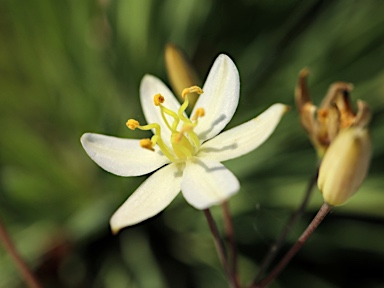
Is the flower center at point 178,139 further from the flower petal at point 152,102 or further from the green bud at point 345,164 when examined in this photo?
the green bud at point 345,164

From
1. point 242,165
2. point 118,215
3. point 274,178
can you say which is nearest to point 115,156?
point 118,215

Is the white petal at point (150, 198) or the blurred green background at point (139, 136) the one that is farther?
the blurred green background at point (139, 136)

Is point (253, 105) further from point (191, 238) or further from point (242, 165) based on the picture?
point (191, 238)

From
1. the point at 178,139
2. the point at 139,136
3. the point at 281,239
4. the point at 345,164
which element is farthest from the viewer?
the point at 139,136

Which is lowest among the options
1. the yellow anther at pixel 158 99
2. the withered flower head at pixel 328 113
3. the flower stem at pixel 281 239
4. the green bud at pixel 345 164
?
the flower stem at pixel 281 239

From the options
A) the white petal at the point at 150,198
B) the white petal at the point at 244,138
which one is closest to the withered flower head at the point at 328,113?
the white petal at the point at 244,138

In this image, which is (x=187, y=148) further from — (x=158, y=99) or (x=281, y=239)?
(x=281, y=239)

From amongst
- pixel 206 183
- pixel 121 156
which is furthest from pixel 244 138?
pixel 121 156
